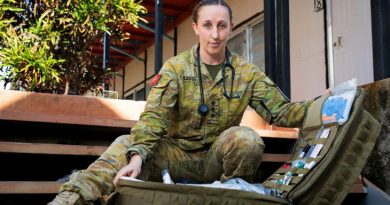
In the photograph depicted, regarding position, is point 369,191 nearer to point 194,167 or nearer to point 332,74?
point 194,167

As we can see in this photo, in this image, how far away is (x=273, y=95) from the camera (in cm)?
209

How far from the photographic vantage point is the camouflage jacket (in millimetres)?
2004

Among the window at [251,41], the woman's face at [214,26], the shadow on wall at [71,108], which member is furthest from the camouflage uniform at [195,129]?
the window at [251,41]

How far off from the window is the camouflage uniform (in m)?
4.38

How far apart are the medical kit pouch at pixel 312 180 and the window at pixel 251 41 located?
4728mm

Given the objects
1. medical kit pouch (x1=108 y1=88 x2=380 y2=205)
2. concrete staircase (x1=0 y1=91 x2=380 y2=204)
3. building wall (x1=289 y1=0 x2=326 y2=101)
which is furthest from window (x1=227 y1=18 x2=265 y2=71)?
medical kit pouch (x1=108 y1=88 x2=380 y2=205)

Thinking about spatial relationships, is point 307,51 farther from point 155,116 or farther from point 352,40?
point 155,116

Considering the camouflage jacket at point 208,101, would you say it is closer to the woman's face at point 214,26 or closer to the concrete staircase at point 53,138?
the woman's face at point 214,26

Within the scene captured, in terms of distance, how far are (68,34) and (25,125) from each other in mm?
1746

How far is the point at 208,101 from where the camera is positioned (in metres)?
2.11

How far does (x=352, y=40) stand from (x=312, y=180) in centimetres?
347

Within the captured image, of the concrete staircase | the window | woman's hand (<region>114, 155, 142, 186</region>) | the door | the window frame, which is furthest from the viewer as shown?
the window frame

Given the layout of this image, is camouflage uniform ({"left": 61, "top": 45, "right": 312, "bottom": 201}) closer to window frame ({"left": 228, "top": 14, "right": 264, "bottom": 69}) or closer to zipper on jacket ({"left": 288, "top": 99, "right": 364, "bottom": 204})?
zipper on jacket ({"left": 288, "top": 99, "right": 364, "bottom": 204})

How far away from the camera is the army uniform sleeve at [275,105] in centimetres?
196
